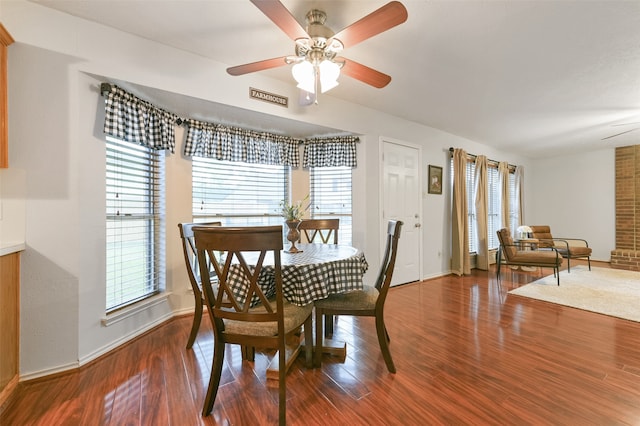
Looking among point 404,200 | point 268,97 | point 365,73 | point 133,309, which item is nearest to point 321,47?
point 365,73

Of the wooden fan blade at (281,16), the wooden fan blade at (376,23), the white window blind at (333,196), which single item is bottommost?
the white window blind at (333,196)

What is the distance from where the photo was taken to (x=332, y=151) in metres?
3.51

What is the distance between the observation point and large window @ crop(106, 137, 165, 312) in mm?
2203

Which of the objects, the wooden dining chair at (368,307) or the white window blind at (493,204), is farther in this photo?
the white window blind at (493,204)

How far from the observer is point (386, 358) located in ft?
5.75

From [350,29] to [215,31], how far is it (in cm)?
118

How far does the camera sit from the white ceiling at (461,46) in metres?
1.75

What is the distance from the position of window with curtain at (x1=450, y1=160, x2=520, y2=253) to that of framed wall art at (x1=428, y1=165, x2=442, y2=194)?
361 millimetres

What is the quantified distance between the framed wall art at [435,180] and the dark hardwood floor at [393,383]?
7.66ft

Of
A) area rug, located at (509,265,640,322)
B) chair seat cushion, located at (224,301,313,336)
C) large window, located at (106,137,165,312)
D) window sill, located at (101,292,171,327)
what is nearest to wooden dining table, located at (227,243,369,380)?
chair seat cushion, located at (224,301,313,336)

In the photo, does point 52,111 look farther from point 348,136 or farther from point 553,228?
point 553,228

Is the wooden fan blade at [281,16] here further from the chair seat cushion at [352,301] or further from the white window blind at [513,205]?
the white window blind at [513,205]

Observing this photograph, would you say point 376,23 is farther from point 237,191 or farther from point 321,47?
point 237,191

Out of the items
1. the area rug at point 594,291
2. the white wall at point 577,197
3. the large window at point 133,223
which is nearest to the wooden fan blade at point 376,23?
the large window at point 133,223
